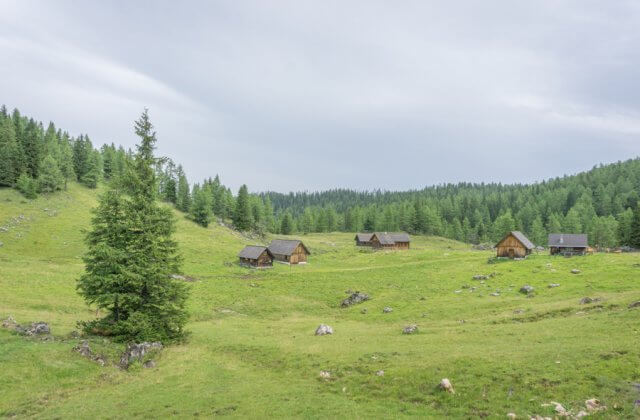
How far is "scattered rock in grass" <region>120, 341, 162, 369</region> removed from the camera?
29.4 meters

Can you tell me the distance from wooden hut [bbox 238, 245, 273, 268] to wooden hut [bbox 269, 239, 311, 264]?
232 inches

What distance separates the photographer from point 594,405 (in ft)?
60.1

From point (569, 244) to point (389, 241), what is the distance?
53.4 m

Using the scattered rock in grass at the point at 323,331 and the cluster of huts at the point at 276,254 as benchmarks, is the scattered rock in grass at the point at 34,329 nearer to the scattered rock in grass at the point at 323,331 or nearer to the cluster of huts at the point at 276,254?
the scattered rock in grass at the point at 323,331

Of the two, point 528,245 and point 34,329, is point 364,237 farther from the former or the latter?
point 34,329

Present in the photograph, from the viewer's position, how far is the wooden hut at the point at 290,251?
94562 mm

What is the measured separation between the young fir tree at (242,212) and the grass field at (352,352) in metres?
70.4

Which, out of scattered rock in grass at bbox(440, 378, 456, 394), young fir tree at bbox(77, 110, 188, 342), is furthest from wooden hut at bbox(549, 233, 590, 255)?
young fir tree at bbox(77, 110, 188, 342)

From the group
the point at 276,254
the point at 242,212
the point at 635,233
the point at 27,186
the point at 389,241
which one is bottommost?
the point at 276,254

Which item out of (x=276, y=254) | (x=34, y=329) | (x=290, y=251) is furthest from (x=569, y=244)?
(x=34, y=329)

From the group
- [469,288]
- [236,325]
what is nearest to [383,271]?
[469,288]

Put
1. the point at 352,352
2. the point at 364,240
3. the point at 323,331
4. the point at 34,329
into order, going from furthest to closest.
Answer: the point at 364,240
the point at 323,331
the point at 34,329
the point at 352,352

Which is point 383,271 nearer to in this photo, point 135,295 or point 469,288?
point 469,288

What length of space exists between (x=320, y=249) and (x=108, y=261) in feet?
287
